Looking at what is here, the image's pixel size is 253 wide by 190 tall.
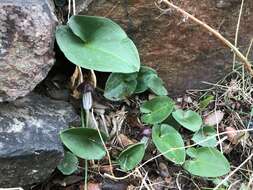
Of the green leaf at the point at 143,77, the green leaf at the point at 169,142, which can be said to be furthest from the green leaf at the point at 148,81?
the green leaf at the point at 169,142

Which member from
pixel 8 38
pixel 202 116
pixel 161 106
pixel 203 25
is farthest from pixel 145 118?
pixel 8 38

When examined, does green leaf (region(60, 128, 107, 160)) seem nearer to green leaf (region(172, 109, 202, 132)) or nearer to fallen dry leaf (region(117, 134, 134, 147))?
fallen dry leaf (region(117, 134, 134, 147))

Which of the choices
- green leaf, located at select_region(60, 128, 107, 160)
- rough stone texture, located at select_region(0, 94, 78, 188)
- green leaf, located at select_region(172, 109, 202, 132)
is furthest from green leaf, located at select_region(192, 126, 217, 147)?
rough stone texture, located at select_region(0, 94, 78, 188)

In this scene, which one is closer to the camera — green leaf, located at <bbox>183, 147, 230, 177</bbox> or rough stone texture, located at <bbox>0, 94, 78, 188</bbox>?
rough stone texture, located at <bbox>0, 94, 78, 188</bbox>

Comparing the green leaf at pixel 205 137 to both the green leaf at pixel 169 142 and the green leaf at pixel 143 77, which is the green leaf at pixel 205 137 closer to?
the green leaf at pixel 169 142

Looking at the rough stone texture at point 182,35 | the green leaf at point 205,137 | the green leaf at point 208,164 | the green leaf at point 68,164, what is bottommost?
the green leaf at point 208,164
